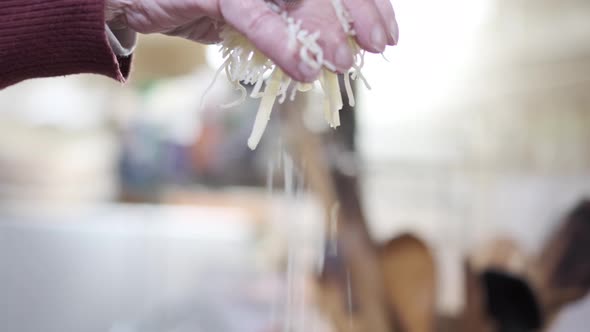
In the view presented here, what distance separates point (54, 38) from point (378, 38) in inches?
6.9

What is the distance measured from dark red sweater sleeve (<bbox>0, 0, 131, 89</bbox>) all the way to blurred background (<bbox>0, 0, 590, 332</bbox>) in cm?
23

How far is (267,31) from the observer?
26 centimetres

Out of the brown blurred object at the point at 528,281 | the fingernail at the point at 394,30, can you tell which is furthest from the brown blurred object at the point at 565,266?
the fingernail at the point at 394,30

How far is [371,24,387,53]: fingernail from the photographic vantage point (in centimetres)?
27

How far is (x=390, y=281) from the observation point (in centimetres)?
73

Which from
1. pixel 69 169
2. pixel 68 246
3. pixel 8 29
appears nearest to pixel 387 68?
pixel 8 29

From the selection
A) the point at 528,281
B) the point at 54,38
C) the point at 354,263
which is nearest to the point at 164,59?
the point at 354,263

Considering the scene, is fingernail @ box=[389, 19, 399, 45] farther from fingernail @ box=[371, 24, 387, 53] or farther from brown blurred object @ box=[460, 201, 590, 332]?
brown blurred object @ box=[460, 201, 590, 332]

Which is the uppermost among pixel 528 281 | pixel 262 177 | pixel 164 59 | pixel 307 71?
pixel 164 59

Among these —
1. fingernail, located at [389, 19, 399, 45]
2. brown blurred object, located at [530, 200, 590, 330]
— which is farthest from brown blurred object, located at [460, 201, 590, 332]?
fingernail, located at [389, 19, 399, 45]

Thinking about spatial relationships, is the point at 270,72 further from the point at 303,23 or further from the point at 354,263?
the point at 354,263

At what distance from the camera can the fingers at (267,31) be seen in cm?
26

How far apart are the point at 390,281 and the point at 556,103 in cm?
36

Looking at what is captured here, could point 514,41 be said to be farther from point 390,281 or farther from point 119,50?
point 119,50
